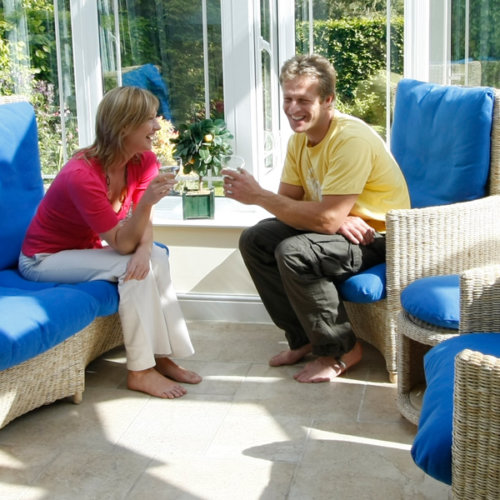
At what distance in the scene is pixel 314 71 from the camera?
3211mm

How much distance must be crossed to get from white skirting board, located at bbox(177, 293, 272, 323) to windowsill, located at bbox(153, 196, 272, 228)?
0.35m

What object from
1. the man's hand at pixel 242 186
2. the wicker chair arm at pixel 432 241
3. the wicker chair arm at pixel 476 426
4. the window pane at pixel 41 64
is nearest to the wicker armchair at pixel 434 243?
the wicker chair arm at pixel 432 241

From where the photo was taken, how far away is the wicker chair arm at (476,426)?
1676mm

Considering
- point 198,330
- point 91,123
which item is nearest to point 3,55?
point 91,123

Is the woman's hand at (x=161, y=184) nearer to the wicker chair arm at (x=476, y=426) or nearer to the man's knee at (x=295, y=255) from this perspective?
the man's knee at (x=295, y=255)

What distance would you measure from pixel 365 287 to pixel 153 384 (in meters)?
0.87

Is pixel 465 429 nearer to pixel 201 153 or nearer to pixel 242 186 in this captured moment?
pixel 242 186

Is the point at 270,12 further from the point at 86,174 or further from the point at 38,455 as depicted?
the point at 38,455

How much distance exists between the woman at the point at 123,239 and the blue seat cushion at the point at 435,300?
2.94 ft

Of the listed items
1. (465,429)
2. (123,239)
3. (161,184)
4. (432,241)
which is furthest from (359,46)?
(465,429)

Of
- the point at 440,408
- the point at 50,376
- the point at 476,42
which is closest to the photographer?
the point at 440,408

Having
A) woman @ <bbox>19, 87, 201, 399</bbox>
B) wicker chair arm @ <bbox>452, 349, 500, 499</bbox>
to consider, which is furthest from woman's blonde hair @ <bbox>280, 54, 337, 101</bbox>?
wicker chair arm @ <bbox>452, 349, 500, 499</bbox>

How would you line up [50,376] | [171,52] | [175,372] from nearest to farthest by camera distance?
1. [50,376]
2. [175,372]
3. [171,52]

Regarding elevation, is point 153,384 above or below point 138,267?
below
